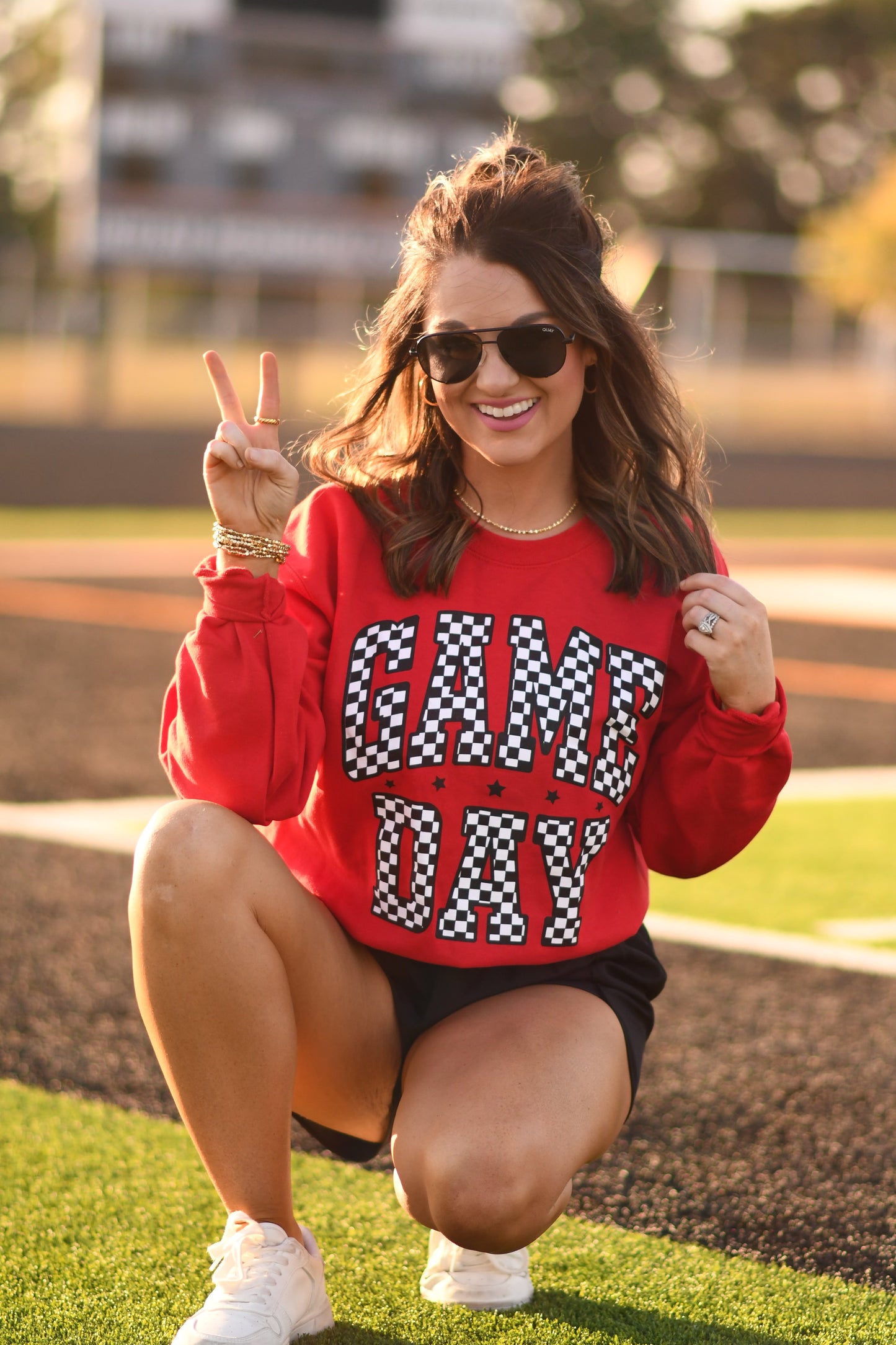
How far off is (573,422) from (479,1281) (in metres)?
1.43

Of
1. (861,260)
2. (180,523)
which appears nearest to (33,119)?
(861,260)

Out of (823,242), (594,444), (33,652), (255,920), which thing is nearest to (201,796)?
(255,920)

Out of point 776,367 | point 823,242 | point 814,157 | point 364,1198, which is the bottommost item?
point 364,1198

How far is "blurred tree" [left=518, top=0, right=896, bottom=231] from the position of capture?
48.6m

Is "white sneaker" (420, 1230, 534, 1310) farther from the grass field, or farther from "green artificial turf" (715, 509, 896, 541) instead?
"green artificial turf" (715, 509, 896, 541)

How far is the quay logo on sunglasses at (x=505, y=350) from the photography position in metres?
2.56

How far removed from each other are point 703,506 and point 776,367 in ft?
89.1

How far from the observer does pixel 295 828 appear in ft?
9.09

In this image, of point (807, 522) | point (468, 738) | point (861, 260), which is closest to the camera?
point (468, 738)

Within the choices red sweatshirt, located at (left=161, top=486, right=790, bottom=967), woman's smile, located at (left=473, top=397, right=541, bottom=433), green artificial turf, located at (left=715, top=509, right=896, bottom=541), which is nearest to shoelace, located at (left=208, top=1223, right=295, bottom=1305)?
red sweatshirt, located at (left=161, top=486, right=790, bottom=967)

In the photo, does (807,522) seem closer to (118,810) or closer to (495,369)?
(118,810)

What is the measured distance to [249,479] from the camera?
2.52m

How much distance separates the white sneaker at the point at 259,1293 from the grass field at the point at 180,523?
503 inches

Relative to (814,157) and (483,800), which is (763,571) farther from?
(814,157)
